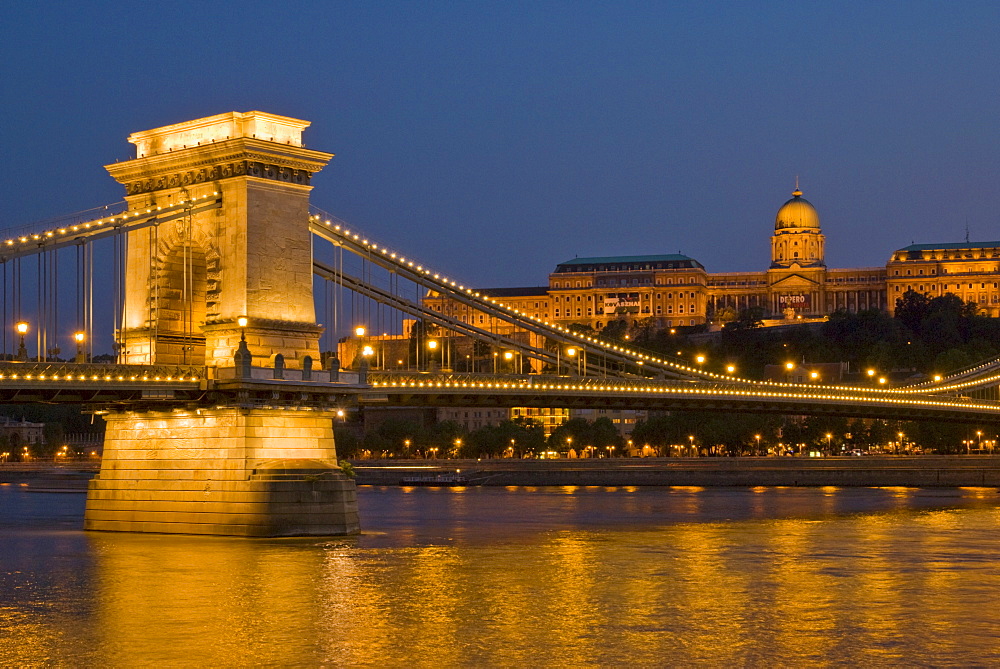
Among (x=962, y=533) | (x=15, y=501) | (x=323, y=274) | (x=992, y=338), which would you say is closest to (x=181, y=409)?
(x=323, y=274)

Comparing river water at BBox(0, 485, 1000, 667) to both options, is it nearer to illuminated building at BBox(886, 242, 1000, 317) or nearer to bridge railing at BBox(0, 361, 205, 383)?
bridge railing at BBox(0, 361, 205, 383)

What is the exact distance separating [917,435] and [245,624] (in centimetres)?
9681

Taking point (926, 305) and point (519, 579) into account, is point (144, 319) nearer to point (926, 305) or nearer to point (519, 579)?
point (519, 579)

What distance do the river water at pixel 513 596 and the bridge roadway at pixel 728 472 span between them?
3575 centimetres

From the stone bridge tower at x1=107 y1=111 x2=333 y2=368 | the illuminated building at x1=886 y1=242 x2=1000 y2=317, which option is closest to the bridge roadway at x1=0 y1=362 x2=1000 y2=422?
the stone bridge tower at x1=107 y1=111 x2=333 y2=368

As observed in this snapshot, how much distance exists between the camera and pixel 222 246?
143 ft

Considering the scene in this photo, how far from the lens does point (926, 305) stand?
563 feet

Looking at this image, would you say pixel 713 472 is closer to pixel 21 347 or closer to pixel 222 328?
pixel 222 328

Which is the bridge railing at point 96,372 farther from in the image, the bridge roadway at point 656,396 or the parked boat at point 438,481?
the parked boat at point 438,481

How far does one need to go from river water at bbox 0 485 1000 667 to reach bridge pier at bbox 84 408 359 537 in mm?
793

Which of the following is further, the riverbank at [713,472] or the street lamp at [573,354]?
the riverbank at [713,472]

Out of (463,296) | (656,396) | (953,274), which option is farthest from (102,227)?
Answer: (953,274)

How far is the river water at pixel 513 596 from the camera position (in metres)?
Answer: 26.0

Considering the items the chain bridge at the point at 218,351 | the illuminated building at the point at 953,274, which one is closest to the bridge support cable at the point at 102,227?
the chain bridge at the point at 218,351
